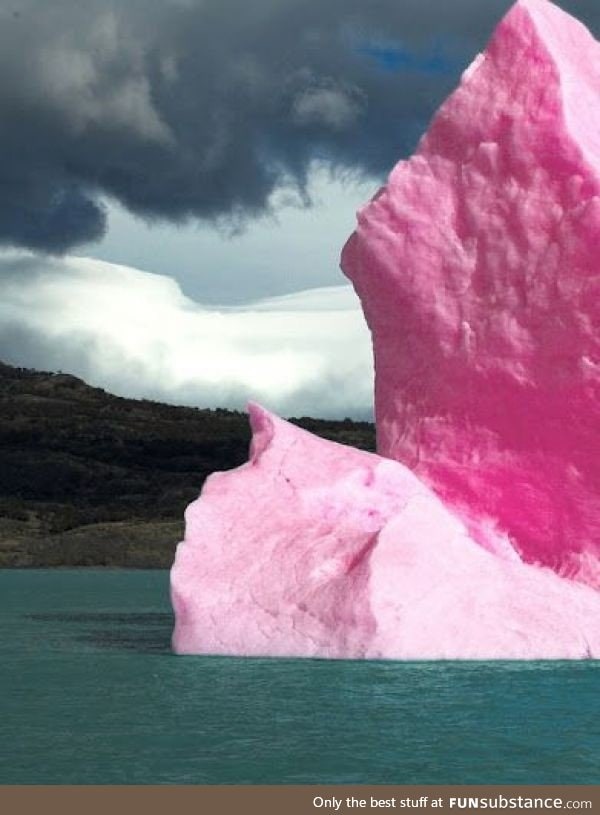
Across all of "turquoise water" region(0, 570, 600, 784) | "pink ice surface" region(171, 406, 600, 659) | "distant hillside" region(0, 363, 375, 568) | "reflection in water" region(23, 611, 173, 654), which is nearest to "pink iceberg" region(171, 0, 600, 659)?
"pink ice surface" region(171, 406, 600, 659)

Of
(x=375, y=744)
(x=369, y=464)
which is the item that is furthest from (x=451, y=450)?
(x=375, y=744)

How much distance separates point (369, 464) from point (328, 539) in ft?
4.44

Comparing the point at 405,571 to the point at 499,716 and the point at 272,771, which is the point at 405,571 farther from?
the point at 272,771

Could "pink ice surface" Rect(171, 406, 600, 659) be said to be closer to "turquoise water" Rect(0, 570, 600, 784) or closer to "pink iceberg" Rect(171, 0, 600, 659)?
"pink iceberg" Rect(171, 0, 600, 659)

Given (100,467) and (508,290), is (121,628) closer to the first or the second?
(508,290)

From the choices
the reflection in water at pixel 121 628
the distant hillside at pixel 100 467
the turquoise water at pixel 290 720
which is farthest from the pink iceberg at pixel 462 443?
the distant hillside at pixel 100 467

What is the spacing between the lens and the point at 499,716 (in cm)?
1578

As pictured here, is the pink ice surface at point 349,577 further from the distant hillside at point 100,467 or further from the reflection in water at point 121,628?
the distant hillside at point 100,467

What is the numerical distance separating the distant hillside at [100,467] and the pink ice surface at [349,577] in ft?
209

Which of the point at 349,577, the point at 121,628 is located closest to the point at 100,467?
the point at 121,628

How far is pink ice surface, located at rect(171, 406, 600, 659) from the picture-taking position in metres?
18.7

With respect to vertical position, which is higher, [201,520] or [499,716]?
[201,520]

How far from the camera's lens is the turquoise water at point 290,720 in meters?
13.1

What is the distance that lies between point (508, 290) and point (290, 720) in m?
7.79
